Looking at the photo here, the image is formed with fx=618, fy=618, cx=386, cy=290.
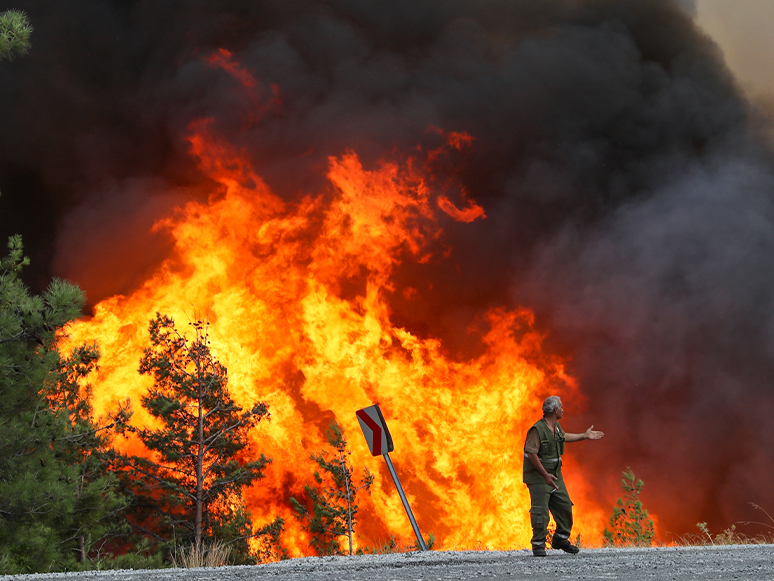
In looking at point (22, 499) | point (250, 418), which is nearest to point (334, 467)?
point (250, 418)

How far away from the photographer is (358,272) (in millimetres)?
56062

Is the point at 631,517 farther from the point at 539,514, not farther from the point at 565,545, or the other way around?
the point at 539,514

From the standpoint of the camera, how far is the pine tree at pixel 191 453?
80.4 ft

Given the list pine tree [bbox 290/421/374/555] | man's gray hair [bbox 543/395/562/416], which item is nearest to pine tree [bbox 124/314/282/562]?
pine tree [bbox 290/421/374/555]

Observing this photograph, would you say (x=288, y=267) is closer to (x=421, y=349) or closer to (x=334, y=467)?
(x=421, y=349)

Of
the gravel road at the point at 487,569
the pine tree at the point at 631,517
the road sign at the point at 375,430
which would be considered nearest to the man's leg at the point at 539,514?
the gravel road at the point at 487,569

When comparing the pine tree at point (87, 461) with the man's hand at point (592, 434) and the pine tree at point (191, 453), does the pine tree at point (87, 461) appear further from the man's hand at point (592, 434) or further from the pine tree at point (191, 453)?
the man's hand at point (592, 434)

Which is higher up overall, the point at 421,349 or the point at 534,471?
the point at 421,349

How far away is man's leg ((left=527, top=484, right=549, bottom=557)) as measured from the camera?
671 centimetres

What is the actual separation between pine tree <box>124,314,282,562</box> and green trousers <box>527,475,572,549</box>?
19.4m

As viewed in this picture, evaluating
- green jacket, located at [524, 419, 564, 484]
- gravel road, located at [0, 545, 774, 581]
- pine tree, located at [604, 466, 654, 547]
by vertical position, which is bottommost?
gravel road, located at [0, 545, 774, 581]

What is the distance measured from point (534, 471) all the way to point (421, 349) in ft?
138

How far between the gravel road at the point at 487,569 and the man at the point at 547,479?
38cm

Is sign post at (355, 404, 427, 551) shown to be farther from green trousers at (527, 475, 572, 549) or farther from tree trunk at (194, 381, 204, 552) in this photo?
tree trunk at (194, 381, 204, 552)
